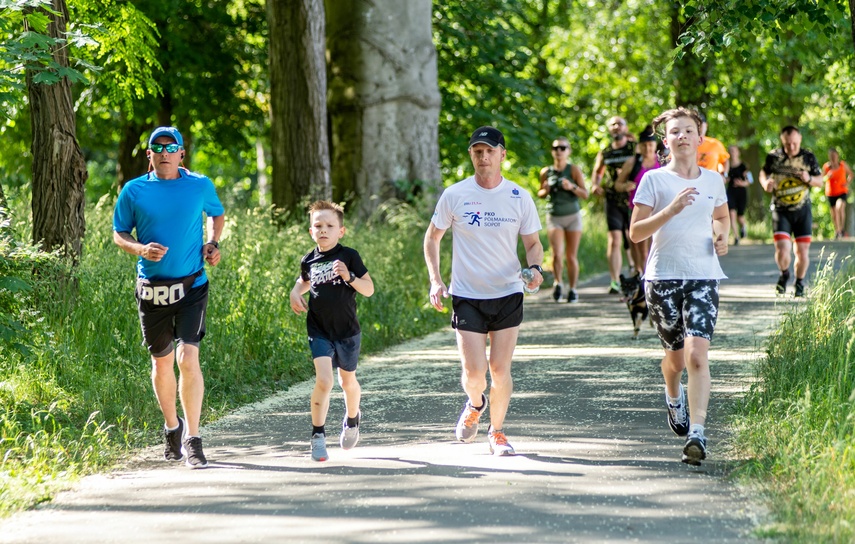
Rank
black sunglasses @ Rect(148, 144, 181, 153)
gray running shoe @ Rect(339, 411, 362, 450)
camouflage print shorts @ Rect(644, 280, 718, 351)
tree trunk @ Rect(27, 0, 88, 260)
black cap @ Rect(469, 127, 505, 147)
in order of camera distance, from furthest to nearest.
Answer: tree trunk @ Rect(27, 0, 88, 260)
gray running shoe @ Rect(339, 411, 362, 450)
black sunglasses @ Rect(148, 144, 181, 153)
black cap @ Rect(469, 127, 505, 147)
camouflage print shorts @ Rect(644, 280, 718, 351)

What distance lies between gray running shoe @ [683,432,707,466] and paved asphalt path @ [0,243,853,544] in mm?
54

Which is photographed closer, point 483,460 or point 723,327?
point 483,460

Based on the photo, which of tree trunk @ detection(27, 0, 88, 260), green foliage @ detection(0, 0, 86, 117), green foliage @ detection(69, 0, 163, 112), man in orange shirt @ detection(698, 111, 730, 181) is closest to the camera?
green foliage @ detection(0, 0, 86, 117)

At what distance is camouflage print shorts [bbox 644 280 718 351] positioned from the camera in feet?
22.6

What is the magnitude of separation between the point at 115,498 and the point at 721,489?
3011 millimetres

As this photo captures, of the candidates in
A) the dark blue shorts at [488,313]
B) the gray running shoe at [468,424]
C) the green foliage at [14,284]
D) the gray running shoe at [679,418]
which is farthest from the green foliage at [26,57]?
the gray running shoe at [679,418]

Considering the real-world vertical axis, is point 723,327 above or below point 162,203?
below

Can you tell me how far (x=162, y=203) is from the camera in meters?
7.12

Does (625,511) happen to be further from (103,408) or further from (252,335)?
(252,335)

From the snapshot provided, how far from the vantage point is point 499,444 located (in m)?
7.03

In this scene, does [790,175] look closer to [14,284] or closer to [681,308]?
[681,308]

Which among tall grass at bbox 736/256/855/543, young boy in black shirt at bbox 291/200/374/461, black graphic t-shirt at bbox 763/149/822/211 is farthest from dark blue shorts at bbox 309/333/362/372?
black graphic t-shirt at bbox 763/149/822/211

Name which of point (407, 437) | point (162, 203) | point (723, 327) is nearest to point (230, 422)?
point (407, 437)

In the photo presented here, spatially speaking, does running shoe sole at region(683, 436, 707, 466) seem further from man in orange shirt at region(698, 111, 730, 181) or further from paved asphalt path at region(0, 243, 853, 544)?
man in orange shirt at region(698, 111, 730, 181)
